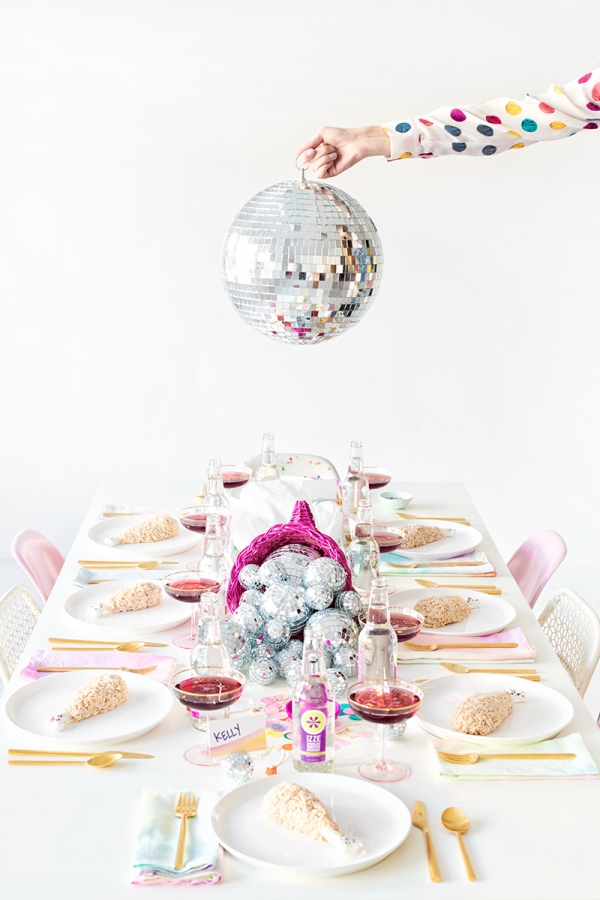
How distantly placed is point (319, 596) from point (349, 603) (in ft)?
0.21

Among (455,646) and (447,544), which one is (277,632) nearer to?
(455,646)

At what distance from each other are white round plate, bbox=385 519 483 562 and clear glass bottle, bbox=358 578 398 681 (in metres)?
0.81

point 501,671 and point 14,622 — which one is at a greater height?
point 501,671

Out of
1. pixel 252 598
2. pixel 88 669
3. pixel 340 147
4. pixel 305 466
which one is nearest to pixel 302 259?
pixel 340 147

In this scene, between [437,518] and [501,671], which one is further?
[437,518]

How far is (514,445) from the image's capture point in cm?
431

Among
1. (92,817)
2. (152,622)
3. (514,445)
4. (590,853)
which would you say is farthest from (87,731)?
(514,445)

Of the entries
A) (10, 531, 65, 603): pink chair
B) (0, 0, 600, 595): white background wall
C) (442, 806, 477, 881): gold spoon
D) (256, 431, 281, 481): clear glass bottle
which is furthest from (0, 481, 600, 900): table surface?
(0, 0, 600, 595): white background wall

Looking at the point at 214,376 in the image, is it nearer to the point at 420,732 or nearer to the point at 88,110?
the point at 88,110

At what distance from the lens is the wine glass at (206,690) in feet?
4.73

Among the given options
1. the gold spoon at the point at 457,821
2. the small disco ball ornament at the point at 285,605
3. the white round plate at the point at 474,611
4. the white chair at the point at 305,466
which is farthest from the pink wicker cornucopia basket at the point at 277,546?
the white chair at the point at 305,466

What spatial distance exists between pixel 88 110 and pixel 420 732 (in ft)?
10.7

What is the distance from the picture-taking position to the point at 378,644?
5.08 ft

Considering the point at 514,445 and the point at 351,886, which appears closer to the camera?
the point at 351,886
